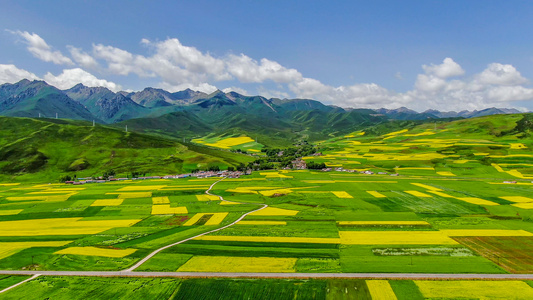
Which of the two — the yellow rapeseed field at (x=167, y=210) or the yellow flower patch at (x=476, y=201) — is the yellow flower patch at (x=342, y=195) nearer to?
the yellow flower patch at (x=476, y=201)

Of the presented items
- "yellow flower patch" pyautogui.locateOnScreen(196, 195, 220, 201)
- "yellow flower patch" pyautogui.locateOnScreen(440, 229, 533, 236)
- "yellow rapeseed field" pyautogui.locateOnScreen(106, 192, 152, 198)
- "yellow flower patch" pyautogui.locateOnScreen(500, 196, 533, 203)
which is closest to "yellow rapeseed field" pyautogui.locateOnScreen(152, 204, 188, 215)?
"yellow flower patch" pyautogui.locateOnScreen(196, 195, 220, 201)

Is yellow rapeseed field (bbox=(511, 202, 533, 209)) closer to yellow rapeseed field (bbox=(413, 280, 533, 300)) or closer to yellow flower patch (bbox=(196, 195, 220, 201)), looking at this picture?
yellow rapeseed field (bbox=(413, 280, 533, 300))

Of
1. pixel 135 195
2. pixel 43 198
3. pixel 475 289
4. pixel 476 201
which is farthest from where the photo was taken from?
pixel 135 195

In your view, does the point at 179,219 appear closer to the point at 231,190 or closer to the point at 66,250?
the point at 66,250

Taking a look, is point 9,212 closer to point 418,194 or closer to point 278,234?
point 278,234

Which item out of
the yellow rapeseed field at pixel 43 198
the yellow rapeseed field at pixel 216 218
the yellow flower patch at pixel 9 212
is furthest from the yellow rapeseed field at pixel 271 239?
the yellow rapeseed field at pixel 43 198

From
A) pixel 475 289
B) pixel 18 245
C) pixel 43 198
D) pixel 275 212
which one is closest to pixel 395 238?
pixel 475 289

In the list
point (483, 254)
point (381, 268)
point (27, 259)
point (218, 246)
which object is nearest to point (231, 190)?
point (218, 246)
